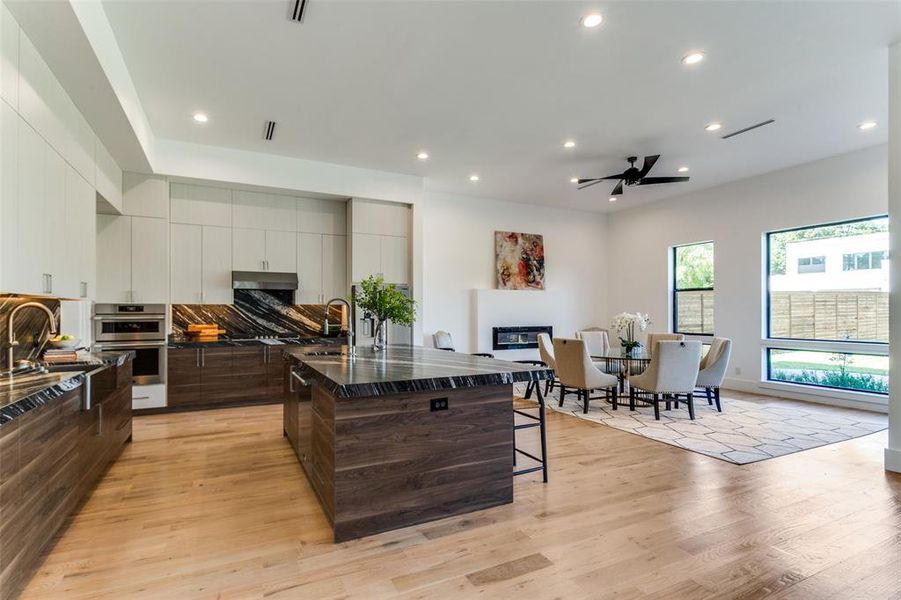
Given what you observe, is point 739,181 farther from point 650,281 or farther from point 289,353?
point 289,353

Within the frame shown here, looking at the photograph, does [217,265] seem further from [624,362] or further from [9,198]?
[624,362]

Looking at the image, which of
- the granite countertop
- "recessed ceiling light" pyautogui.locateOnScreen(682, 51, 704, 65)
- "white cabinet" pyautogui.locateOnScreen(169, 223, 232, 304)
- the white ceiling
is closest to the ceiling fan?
the white ceiling

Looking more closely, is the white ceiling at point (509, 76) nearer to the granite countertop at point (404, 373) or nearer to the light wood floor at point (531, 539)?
the granite countertop at point (404, 373)

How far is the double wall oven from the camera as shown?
4957 mm

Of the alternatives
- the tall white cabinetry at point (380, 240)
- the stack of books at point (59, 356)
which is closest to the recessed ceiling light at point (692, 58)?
the tall white cabinetry at point (380, 240)

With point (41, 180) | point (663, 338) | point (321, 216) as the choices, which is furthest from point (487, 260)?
point (41, 180)

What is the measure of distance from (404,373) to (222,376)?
3.86m

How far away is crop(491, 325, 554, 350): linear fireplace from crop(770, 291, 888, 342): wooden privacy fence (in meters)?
3.53

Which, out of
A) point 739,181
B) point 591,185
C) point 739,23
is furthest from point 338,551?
point 739,181

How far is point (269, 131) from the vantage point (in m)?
4.83

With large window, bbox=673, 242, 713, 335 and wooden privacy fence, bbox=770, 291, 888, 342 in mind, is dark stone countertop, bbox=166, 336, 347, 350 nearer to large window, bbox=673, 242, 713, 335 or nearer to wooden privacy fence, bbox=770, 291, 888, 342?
large window, bbox=673, 242, 713, 335

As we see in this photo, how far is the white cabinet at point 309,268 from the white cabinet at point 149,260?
156 cm

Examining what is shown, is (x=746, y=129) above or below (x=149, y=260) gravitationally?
above

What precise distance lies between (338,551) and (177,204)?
16.3 ft
